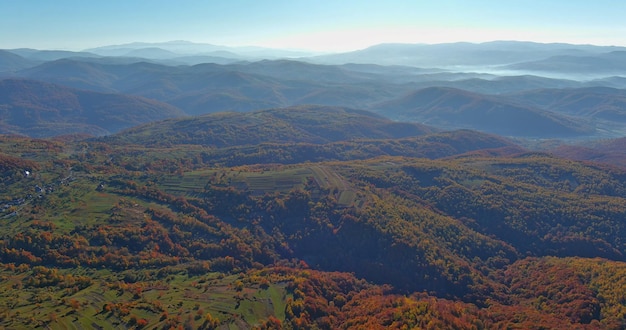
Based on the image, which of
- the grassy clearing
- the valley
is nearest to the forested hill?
the grassy clearing

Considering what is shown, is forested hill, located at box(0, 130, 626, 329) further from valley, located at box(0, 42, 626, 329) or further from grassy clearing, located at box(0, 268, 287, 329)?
valley, located at box(0, 42, 626, 329)

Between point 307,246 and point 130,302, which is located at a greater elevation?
point 130,302

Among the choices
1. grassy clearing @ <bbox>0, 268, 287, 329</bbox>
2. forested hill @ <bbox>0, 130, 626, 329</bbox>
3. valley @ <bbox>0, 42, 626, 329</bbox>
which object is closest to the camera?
grassy clearing @ <bbox>0, 268, 287, 329</bbox>

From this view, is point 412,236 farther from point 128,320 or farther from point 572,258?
point 128,320

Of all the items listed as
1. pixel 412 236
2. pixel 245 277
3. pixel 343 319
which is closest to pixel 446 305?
pixel 343 319

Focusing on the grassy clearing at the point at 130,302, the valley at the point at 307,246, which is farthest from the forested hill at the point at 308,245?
the valley at the point at 307,246

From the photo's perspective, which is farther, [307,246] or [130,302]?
[307,246]

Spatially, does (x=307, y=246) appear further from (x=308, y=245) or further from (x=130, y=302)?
(x=130, y=302)

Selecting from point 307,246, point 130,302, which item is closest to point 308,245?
point 307,246

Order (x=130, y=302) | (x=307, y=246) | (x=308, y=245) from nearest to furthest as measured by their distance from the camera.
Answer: (x=130, y=302)
(x=307, y=246)
(x=308, y=245)

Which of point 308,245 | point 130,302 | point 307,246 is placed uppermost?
point 130,302

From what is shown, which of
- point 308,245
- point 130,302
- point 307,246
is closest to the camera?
point 130,302
